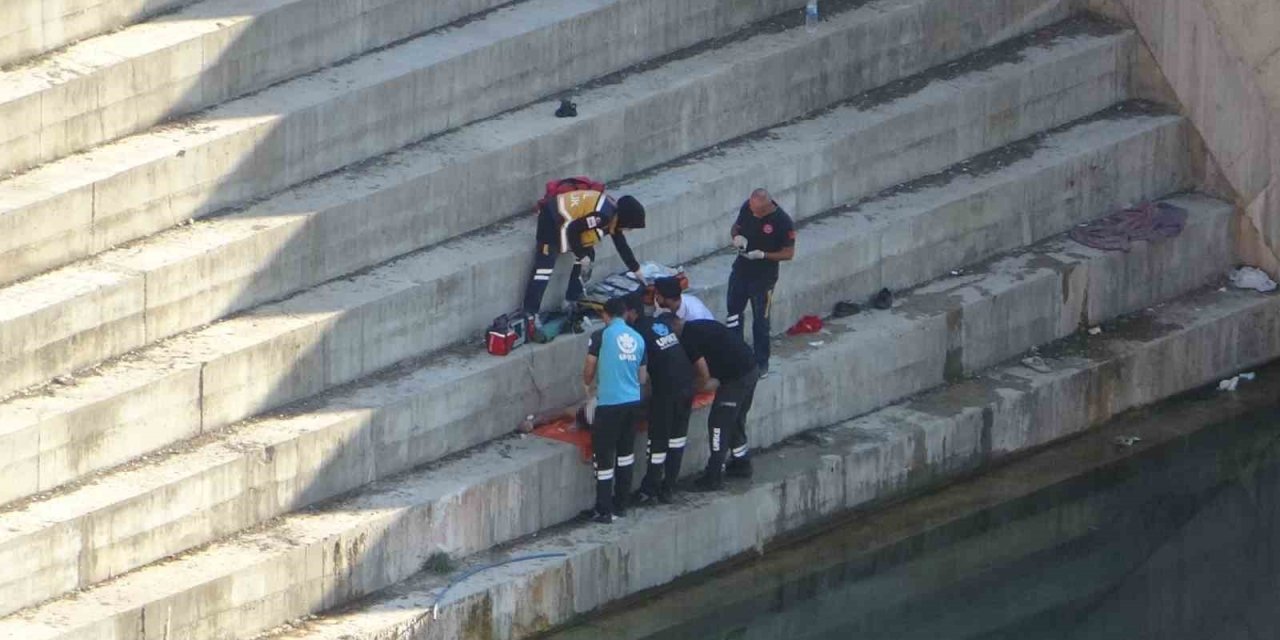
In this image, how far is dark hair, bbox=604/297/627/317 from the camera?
1922cm

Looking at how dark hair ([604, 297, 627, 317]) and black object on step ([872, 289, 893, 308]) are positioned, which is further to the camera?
black object on step ([872, 289, 893, 308])

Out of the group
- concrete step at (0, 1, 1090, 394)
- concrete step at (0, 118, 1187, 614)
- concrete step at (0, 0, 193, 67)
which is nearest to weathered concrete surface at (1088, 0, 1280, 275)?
concrete step at (0, 1, 1090, 394)

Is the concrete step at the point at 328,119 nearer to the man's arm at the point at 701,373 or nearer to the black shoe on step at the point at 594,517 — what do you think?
the man's arm at the point at 701,373

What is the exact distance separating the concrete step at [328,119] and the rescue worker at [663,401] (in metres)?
2.43

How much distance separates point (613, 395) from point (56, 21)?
4.79m

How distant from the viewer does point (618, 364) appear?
19125 millimetres

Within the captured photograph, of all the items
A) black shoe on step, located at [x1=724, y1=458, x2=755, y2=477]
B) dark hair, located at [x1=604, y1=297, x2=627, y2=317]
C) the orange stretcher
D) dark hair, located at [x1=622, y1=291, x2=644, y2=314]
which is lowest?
black shoe on step, located at [x1=724, y1=458, x2=755, y2=477]

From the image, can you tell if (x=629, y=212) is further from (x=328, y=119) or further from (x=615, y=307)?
(x=328, y=119)

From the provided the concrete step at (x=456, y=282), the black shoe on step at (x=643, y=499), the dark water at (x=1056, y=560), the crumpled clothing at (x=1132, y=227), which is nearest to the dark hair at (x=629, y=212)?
the concrete step at (x=456, y=282)

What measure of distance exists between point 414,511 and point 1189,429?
6834mm

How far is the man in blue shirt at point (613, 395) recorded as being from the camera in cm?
1914

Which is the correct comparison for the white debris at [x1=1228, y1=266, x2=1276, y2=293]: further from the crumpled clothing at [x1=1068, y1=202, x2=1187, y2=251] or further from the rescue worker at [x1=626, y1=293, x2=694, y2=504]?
the rescue worker at [x1=626, y1=293, x2=694, y2=504]

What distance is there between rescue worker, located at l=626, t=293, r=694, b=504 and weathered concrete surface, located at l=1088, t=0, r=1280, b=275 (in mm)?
6124

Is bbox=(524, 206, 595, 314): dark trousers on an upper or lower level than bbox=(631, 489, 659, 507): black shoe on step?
upper
